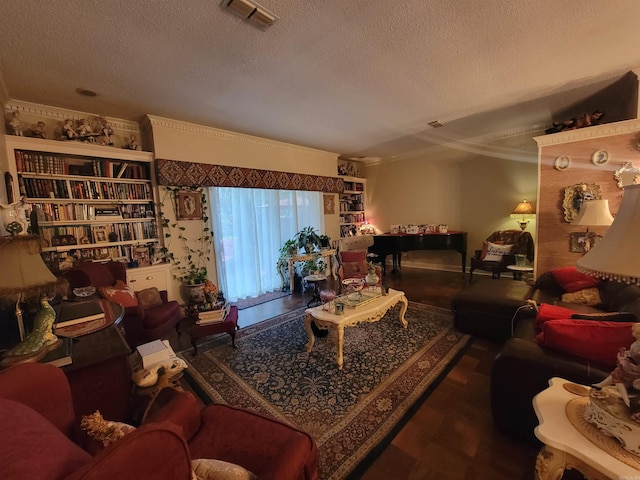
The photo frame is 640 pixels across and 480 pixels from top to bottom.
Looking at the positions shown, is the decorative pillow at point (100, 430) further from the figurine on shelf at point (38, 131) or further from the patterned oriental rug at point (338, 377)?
the figurine on shelf at point (38, 131)

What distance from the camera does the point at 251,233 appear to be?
4551 millimetres

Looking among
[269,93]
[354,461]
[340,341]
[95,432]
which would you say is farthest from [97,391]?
[269,93]

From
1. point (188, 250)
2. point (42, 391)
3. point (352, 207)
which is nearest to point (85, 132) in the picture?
point (188, 250)

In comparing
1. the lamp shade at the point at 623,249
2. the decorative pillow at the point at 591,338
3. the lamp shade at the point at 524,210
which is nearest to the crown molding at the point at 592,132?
the lamp shade at the point at 524,210

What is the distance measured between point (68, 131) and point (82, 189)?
2.09ft

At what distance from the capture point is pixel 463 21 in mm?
1865

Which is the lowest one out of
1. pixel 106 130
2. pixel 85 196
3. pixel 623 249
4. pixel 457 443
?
pixel 457 443

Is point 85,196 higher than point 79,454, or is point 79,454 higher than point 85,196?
point 85,196

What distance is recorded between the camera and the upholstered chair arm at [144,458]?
49 centimetres

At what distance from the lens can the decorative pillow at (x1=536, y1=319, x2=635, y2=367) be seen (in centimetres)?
134

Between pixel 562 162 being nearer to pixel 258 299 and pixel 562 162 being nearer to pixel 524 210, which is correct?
pixel 524 210

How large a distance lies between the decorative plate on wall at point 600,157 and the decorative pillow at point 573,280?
1.40 metres

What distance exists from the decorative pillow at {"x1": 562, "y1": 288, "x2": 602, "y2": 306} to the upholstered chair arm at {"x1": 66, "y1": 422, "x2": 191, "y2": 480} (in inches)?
138

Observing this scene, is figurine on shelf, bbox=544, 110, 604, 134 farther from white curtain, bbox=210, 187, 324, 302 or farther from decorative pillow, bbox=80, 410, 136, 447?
decorative pillow, bbox=80, 410, 136, 447
